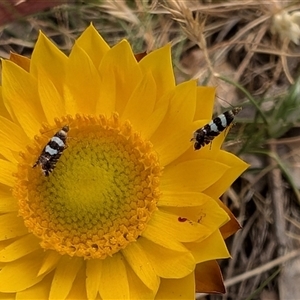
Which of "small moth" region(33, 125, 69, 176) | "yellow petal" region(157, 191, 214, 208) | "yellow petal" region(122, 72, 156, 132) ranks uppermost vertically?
"yellow petal" region(122, 72, 156, 132)

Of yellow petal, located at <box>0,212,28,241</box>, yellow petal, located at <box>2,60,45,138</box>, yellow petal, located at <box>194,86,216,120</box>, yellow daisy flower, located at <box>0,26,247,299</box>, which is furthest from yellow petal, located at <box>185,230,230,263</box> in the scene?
yellow petal, located at <box>2,60,45,138</box>

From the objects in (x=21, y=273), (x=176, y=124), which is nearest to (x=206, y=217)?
(x=176, y=124)

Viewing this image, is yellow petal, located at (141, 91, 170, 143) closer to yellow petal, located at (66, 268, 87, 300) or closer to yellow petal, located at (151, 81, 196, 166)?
yellow petal, located at (151, 81, 196, 166)

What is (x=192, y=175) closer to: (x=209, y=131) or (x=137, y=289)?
(x=209, y=131)

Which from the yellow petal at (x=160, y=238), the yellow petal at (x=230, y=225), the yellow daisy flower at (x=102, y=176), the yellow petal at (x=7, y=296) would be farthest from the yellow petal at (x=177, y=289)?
the yellow petal at (x=7, y=296)

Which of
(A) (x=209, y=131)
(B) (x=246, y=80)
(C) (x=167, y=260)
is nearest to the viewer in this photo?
(A) (x=209, y=131)

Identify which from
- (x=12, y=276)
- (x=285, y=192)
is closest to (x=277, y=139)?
(x=285, y=192)
